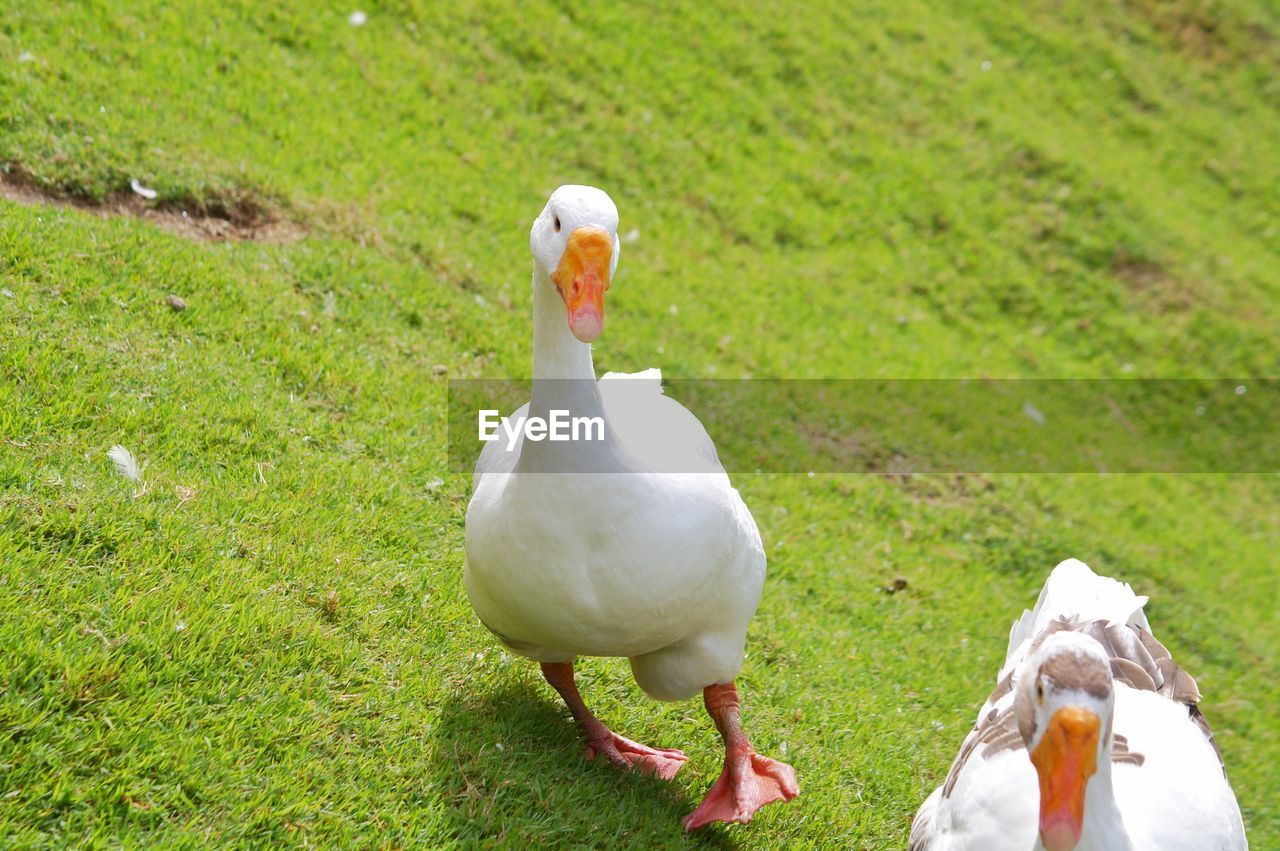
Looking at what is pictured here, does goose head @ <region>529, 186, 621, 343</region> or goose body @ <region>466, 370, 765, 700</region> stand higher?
goose head @ <region>529, 186, 621, 343</region>

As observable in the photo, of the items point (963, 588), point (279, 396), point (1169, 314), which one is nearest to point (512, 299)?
point (279, 396)

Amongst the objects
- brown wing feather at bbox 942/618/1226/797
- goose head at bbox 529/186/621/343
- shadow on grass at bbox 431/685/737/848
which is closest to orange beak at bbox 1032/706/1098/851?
brown wing feather at bbox 942/618/1226/797

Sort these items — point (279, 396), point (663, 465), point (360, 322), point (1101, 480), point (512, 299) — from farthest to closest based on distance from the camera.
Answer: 1. point (1101, 480)
2. point (512, 299)
3. point (360, 322)
4. point (279, 396)
5. point (663, 465)

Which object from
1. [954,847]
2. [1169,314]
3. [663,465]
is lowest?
→ [1169,314]

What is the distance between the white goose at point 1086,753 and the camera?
2908mm

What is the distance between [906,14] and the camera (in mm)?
13242

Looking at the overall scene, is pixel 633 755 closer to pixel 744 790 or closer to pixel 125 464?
→ pixel 744 790

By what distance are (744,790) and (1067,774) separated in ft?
4.86

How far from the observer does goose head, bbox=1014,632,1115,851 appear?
9.34 ft

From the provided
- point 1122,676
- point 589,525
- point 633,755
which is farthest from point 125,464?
point 1122,676

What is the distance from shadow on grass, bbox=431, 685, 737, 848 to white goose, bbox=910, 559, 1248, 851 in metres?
0.97

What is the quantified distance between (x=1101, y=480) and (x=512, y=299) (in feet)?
16.6

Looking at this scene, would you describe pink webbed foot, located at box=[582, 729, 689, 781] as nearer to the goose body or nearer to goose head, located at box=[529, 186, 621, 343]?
the goose body

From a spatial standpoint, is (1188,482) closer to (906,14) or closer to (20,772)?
(906,14)
